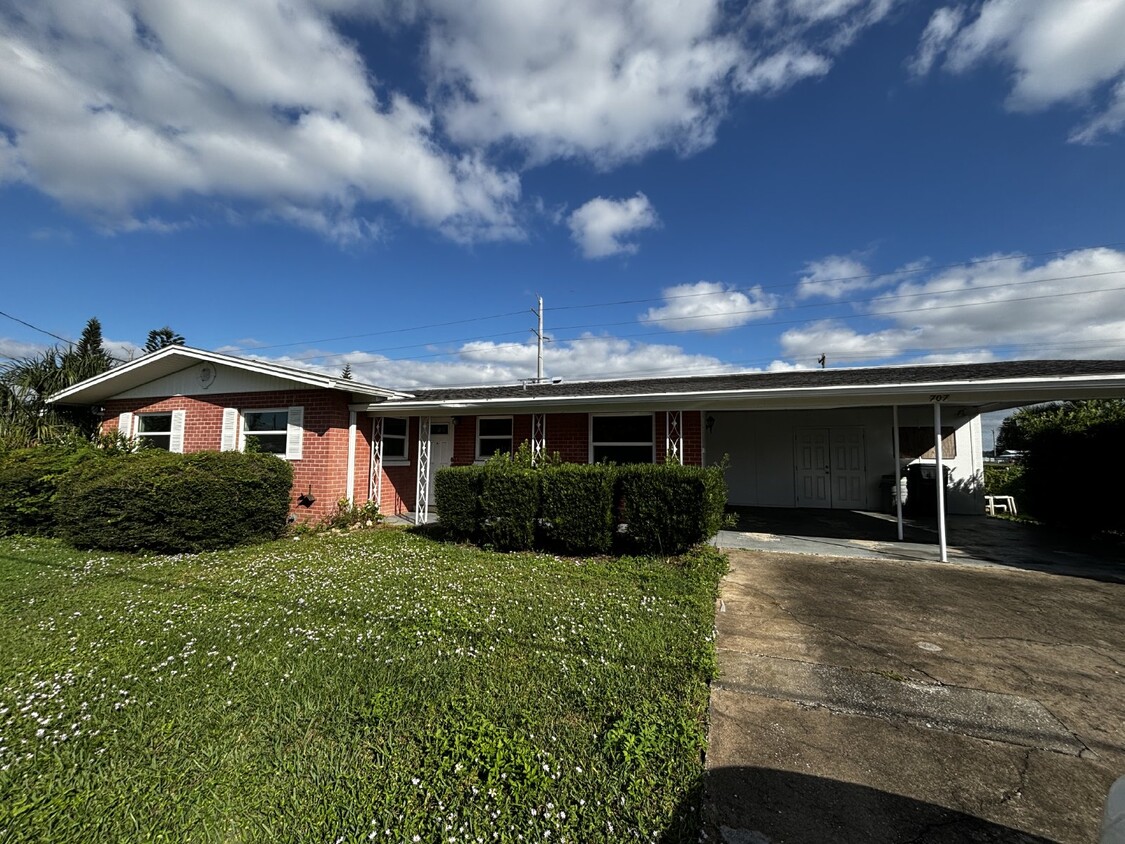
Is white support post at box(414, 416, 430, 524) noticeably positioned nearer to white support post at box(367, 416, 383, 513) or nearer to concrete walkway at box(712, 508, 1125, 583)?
white support post at box(367, 416, 383, 513)

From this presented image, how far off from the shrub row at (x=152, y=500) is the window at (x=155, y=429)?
261 cm

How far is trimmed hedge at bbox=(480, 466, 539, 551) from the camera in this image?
26.1ft

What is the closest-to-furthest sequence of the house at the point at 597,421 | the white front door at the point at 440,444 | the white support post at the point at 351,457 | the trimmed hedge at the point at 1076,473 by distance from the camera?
the house at the point at 597,421 < the trimmed hedge at the point at 1076,473 < the white support post at the point at 351,457 < the white front door at the point at 440,444

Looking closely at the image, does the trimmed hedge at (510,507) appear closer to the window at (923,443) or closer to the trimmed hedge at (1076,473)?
the trimmed hedge at (1076,473)

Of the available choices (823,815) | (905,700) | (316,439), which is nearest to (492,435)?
(316,439)

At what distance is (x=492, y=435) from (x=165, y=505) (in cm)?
636

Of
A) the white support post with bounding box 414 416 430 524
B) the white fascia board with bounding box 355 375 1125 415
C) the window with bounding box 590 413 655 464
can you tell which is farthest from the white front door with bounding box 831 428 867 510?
the white support post with bounding box 414 416 430 524

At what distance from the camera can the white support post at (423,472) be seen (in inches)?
437

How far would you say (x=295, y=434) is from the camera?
10.8m

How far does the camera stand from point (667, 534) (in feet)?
24.4

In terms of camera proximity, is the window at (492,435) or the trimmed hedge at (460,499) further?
the window at (492,435)

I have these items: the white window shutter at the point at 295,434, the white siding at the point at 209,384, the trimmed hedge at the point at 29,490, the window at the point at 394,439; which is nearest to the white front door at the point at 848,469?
the window at the point at 394,439

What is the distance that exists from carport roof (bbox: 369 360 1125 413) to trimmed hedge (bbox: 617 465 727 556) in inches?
84.1

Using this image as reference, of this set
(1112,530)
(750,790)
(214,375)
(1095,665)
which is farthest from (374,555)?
(1112,530)
